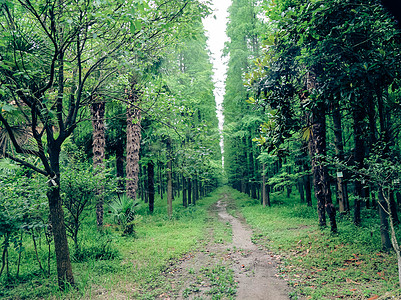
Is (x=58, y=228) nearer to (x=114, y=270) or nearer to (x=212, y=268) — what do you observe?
(x=114, y=270)

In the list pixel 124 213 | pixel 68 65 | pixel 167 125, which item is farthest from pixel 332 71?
pixel 124 213

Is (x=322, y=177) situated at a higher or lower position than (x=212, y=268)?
higher

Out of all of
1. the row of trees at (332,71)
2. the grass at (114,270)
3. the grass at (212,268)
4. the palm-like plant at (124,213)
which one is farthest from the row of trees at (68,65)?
the palm-like plant at (124,213)

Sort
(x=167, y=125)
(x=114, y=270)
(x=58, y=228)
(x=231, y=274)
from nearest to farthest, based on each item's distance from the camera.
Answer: (x=58, y=228) → (x=167, y=125) → (x=231, y=274) → (x=114, y=270)

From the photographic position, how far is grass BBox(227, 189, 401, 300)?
4.67 m

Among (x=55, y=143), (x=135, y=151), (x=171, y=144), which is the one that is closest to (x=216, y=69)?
(x=171, y=144)

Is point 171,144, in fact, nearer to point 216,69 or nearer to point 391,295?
point 216,69

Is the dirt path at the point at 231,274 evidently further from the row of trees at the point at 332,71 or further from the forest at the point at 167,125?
the row of trees at the point at 332,71

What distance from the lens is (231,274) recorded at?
5.83 m

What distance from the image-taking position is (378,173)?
Result: 457cm

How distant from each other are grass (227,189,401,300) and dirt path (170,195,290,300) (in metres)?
0.41

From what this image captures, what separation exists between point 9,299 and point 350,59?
8365 mm

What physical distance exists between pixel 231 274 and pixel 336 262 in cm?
282

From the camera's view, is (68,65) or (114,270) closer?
(68,65)
